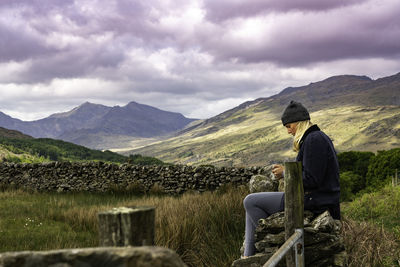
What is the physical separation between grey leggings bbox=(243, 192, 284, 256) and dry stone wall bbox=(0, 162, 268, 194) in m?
8.41

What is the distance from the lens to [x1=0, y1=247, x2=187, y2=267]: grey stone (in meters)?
1.22

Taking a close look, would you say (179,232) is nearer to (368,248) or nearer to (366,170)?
(368,248)

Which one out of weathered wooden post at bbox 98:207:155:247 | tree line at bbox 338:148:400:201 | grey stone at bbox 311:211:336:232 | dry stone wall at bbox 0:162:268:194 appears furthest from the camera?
tree line at bbox 338:148:400:201

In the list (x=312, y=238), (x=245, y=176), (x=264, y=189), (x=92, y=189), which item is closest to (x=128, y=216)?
(x=312, y=238)

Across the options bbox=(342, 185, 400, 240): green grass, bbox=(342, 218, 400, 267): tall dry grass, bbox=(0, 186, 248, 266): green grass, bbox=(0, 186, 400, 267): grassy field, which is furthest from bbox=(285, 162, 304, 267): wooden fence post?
bbox=(342, 185, 400, 240): green grass

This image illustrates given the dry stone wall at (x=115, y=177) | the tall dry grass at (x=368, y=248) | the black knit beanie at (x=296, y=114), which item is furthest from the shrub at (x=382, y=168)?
the black knit beanie at (x=296, y=114)

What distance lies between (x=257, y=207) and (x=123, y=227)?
2.93 metres

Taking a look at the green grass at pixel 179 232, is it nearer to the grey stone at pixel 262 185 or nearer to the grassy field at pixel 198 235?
the grassy field at pixel 198 235

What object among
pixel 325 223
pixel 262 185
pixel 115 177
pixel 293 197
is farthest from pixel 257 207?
pixel 115 177

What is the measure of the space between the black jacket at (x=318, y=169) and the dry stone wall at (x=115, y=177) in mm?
8636

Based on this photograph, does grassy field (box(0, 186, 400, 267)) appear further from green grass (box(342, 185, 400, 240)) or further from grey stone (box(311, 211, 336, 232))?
green grass (box(342, 185, 400, 240))

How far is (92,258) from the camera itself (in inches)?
49.2

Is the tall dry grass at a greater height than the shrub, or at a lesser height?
greater

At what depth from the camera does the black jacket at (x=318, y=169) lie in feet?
12.2
